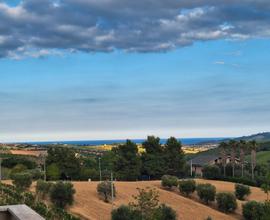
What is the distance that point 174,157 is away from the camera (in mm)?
78062

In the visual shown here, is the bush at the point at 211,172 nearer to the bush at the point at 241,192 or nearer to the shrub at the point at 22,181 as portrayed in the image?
the bush at the point at 241,192

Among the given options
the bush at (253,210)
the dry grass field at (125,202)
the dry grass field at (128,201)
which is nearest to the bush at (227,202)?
the dry grass field at (128,201)

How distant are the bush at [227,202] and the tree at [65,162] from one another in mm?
25615

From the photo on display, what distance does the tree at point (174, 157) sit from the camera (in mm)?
77938

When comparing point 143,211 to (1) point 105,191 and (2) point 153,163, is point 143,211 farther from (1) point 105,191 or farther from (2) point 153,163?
(2) point 153,163

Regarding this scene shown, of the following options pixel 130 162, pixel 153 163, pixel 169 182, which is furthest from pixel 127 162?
pixel 169 182

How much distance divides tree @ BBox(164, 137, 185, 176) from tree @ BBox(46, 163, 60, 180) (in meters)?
18.4

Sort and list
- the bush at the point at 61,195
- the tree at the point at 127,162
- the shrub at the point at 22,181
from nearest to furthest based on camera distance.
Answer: the bush at the point at 61,195 < the shrub at the point at 22,181 < the tree at the point at 127,162

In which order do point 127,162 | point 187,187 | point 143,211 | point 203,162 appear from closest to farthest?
1. point 143,211
2. point 187,187
3. point 127,162
4. point 203,162

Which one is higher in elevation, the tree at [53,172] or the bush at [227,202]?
the tree at [53,172]

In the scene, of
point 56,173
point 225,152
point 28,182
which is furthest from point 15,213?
point 225,152

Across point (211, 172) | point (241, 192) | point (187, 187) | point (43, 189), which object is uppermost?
point (43, 189)

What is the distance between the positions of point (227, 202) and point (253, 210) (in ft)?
17.0

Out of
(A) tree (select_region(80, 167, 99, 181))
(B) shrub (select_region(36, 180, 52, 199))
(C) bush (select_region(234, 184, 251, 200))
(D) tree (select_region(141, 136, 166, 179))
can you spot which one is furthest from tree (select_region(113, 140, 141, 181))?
(B) shrub (select_region(36, 180, 52, 199))
